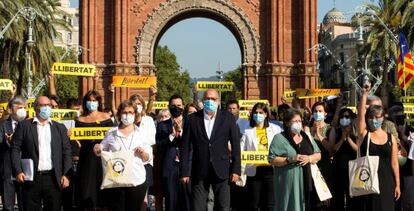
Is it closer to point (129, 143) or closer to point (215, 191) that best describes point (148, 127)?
point (129, 143)

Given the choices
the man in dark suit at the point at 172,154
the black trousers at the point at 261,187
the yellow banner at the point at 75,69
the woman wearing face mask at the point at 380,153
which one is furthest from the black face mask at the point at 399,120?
the yellow banner at the point at 75,69

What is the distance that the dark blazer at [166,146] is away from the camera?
537 inches

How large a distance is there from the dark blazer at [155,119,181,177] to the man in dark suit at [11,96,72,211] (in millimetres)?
1957

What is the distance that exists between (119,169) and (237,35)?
109ft

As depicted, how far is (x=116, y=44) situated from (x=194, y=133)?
103ft

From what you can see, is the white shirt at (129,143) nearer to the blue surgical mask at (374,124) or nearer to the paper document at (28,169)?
the paper document at (28,169)

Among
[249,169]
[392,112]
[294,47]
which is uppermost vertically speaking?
[294,47]

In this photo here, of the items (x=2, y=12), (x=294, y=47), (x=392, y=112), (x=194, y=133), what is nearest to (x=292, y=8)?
(x=294, y=47)

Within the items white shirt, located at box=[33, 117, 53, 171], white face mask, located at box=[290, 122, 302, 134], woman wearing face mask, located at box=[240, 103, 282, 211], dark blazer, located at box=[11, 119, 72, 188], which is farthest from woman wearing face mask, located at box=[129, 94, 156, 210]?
white face mask, located at box=[290, 122, 302, 134]

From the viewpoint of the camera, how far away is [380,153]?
11.3m

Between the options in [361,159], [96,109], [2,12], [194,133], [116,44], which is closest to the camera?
[361,159]

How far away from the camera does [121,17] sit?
141ft

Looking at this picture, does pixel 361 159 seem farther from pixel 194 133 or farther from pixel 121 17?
pixel 121 17

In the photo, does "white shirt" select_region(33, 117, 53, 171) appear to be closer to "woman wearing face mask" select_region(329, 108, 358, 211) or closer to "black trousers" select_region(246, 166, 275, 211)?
"black trousers" select_region(246, 166, 275, 211)
